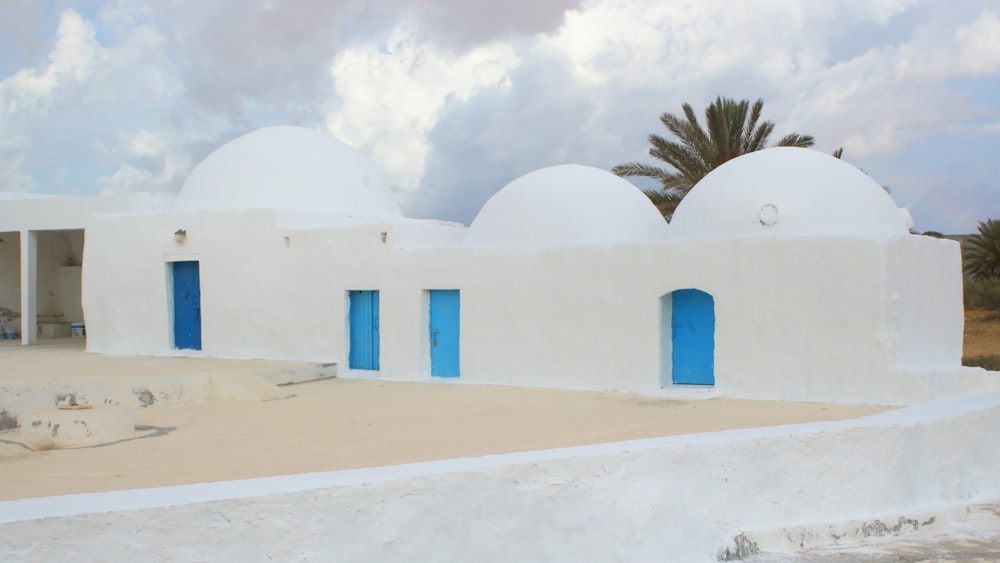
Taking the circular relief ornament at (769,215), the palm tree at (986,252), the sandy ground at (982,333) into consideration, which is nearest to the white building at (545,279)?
the circular relief ornament at (769,215)

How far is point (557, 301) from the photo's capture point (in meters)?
12.5

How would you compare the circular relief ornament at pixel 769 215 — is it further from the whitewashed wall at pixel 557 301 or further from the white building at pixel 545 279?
the whitewashed wall at pixel 557 301

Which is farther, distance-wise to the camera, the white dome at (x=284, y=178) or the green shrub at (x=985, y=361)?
the green shrub at (x=985, y=361)

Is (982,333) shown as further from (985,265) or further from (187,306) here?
(187,306)

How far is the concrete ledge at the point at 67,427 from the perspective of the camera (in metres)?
8.67

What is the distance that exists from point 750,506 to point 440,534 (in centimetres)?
227

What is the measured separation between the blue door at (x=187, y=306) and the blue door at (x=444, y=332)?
4.81 m

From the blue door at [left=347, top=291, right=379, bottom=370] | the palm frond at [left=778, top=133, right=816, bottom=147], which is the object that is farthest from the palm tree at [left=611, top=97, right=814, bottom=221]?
the blue door at [left=347, top=291, right=379, bottom=370]

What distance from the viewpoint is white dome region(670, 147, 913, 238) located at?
11.3m

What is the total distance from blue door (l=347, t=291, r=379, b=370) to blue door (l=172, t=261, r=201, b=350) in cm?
322

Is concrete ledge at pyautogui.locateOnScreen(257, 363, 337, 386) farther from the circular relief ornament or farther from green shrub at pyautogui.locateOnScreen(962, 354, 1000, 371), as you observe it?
green shrub at pyautogui.locateOnScreen(962, 354, 1000, 371)

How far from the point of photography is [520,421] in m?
9.45

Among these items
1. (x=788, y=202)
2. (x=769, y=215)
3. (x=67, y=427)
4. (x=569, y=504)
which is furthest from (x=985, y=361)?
(x=67, y=427)

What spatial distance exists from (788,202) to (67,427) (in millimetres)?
8454
